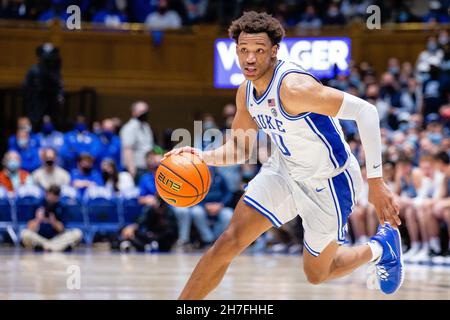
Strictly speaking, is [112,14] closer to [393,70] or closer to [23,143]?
[23,143]

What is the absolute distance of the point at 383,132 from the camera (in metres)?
14.1

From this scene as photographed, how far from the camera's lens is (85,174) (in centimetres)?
1440

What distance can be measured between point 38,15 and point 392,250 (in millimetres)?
13513

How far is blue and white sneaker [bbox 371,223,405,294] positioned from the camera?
19.6 feet

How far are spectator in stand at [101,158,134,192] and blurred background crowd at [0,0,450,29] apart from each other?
15.7 ft

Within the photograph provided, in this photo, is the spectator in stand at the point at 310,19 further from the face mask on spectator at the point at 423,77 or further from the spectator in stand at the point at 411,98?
the spectator in stand at the point at 411,98

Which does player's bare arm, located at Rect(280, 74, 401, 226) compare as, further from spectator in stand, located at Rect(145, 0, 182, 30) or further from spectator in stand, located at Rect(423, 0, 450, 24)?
spectator in stand, located at Rect(145, 0, 182, 30)

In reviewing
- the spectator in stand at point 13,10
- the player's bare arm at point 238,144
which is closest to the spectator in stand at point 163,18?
the spectator in stand at point 13,10

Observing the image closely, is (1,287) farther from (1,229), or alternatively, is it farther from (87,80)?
(87,80)

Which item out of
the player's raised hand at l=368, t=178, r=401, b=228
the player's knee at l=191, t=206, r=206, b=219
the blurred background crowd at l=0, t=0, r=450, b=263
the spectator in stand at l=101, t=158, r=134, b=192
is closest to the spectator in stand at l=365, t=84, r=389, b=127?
the blurred background crowd at l=0, t=0, r=450, b=263

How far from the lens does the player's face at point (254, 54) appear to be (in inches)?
208

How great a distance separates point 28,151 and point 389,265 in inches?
386

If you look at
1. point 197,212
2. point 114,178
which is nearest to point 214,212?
point 197,212

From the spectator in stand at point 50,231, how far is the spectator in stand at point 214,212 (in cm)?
186
